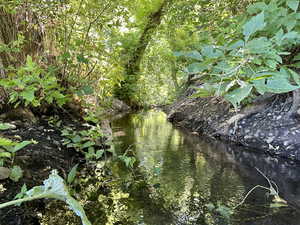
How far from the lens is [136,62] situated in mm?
8633

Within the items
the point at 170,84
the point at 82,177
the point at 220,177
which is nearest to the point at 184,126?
the point at 220,177

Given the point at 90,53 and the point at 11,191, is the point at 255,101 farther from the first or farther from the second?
the point at 11,191

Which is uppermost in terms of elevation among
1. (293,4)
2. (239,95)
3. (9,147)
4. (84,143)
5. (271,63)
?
(293,4)

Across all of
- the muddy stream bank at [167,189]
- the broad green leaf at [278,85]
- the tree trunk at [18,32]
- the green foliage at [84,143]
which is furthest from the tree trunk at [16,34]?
the broad green leaf at [278,85]

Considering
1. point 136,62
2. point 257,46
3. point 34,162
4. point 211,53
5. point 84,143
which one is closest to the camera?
point 257,46

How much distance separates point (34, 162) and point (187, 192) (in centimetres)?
120

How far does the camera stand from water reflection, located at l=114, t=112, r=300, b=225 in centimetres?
134

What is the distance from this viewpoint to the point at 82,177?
6.07 feet

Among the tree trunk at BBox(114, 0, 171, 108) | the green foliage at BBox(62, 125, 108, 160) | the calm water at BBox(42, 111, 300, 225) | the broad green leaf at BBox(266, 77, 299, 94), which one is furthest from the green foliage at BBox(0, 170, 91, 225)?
the tree trunk at BBox(114, 0, 171, 108)

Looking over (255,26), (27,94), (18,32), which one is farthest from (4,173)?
(18,32)

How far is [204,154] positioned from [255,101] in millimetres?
1496

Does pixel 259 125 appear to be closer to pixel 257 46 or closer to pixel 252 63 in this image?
pixel 252 63

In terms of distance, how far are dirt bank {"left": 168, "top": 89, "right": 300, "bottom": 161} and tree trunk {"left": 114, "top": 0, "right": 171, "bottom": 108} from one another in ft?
10.8

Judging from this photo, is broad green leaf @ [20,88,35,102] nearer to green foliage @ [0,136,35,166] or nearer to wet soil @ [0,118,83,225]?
green foliage @ [0,136,35,166]
